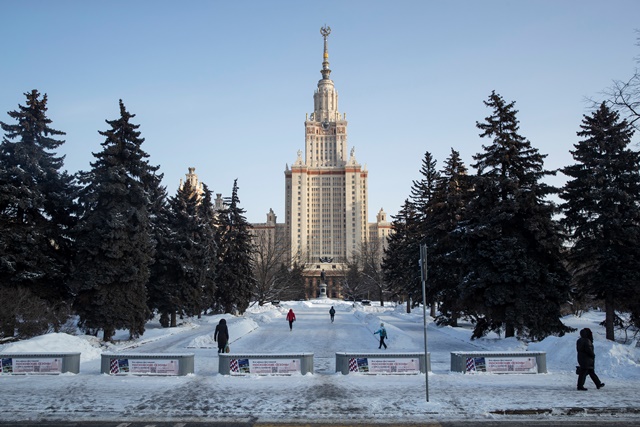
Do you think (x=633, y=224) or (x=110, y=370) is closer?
(x=110, y=370)

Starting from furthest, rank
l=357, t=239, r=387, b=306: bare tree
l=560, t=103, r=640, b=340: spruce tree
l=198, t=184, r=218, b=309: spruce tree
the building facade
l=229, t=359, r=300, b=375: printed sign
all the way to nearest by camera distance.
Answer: the building facade
l=357, t=239, r=387, b=306: bare tree
l=198, t=184, r=218, b=309: spruce tree
l=560, t=103, r=640, b=340: spruce tree
l=229, t=359, r=300, b=375: printed sign

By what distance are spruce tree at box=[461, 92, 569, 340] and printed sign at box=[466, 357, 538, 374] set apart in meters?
7.79

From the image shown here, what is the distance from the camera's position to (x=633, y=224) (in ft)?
73.3

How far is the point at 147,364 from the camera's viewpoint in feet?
49.0

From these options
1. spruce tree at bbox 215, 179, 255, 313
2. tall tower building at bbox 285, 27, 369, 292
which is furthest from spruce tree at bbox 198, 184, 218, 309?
tall tower building at bbox 285, 27, 369, 292

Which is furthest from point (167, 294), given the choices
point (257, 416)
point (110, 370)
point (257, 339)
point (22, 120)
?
point (257, 416)

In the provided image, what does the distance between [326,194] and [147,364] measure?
6875 inches

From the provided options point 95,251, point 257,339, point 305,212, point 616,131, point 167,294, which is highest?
point 305,212

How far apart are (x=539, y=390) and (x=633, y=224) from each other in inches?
535

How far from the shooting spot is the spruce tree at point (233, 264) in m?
48.2

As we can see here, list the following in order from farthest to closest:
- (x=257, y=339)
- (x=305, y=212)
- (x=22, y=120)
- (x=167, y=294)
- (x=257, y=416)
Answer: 1. (x=305, y=212)
2. (x=167, y=294)
3. (x=257, y=339)
4. (x=22, y=120)
5. (x=257, y=416)

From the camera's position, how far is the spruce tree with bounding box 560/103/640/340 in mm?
22141

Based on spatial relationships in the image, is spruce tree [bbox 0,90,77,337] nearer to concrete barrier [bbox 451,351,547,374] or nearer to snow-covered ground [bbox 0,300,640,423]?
snow-covered ground [bbox 0,300,640,423]

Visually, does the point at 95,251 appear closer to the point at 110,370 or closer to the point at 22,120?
the point at 22,120
